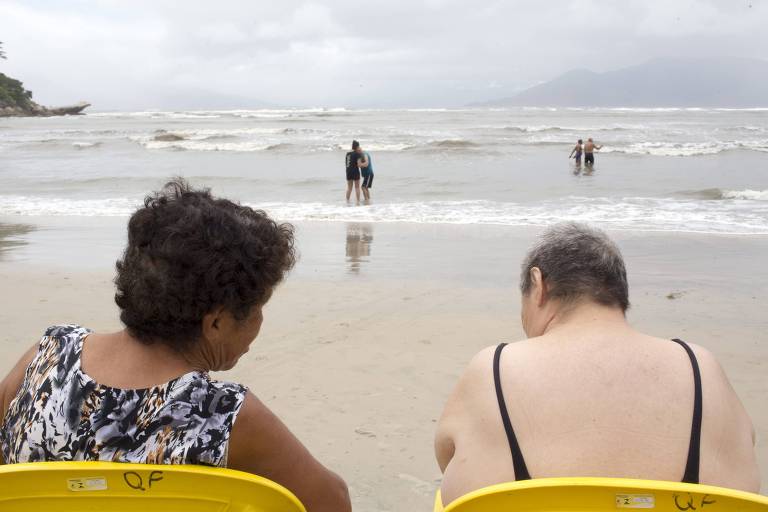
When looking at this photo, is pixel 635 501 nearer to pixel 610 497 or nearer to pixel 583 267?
pixel 610 497

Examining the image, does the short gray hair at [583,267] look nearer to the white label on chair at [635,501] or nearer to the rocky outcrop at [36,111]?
the white label on chair at [635,501]

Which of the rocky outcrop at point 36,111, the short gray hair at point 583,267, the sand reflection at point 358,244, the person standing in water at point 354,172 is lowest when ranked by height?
the sand reflection at point 358,244

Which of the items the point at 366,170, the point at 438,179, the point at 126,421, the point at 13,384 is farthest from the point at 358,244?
the point at 438,179

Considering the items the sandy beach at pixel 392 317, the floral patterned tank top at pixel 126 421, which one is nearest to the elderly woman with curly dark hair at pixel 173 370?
the floral patterned tank top at pixel 126 421

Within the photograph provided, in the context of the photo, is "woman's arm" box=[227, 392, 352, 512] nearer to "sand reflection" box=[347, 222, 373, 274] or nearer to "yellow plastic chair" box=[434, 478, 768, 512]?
"yellow plastic chair" box=[434, 478, 768, 512]

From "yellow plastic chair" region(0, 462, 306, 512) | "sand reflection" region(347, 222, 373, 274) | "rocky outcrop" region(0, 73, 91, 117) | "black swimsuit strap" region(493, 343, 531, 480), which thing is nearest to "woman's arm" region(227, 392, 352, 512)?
"yellow plastic chair" region(0, 462, 306, 512)

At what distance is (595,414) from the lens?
1585mm

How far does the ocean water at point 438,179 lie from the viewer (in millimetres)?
12352

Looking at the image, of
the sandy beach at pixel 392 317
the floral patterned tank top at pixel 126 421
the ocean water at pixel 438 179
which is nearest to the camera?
the floral patterned tank top at pixel 126 421

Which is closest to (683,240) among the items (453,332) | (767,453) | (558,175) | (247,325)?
(453,332)

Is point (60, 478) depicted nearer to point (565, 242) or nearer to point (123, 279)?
point (123, 279)

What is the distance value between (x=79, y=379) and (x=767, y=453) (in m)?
3.23

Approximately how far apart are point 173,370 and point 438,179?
16570 millimetres

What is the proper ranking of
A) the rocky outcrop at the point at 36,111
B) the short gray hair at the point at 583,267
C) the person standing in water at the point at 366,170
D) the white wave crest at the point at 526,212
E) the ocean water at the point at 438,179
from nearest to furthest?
1. the short gray hair at the point at 583,267
2. the white wave crest at the point at 526,212
3. the ocean water at the point at 438,179
4. the person standing in water at the point at 366,170
5. the rocky outcrop at the point at 36,111
